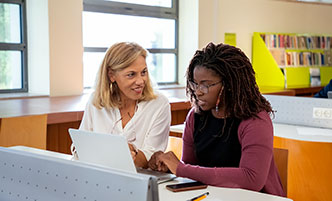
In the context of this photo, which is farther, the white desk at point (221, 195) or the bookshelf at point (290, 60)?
the bookshelf at point (290, 60)

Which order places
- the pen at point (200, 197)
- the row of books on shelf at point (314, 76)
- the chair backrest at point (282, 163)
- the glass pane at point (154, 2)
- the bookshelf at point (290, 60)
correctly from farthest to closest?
the row of books on shelf at point (314, 76)
the bookshelf at point (290, 60)
the glass pane at point (154, 2)
the chair backrest at point (282, 163)
the pen at point (200, 197)

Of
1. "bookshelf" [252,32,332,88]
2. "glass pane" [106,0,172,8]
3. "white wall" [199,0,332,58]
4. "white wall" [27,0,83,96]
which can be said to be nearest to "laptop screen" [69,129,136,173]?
"white wall" [27,0,83,96]

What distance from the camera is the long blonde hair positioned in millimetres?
2238

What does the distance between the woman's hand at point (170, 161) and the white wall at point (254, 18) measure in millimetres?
3955

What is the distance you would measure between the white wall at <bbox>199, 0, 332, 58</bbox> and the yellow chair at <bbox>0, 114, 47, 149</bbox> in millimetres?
2973

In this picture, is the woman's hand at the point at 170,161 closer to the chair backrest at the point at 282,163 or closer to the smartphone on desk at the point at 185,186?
the smartphone on desk at the point at 185,186

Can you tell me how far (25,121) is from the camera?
3.00 metres

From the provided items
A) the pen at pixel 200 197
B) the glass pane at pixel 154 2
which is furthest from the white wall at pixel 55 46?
the pen at pixel 200 197

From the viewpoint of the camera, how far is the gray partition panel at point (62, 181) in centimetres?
100

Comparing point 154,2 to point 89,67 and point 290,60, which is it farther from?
point 290,60

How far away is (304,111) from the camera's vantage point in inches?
129

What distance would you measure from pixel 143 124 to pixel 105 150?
0.67 meters

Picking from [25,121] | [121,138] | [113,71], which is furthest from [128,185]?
[25,121]

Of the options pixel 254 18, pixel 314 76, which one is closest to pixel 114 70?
pixel 254 18
